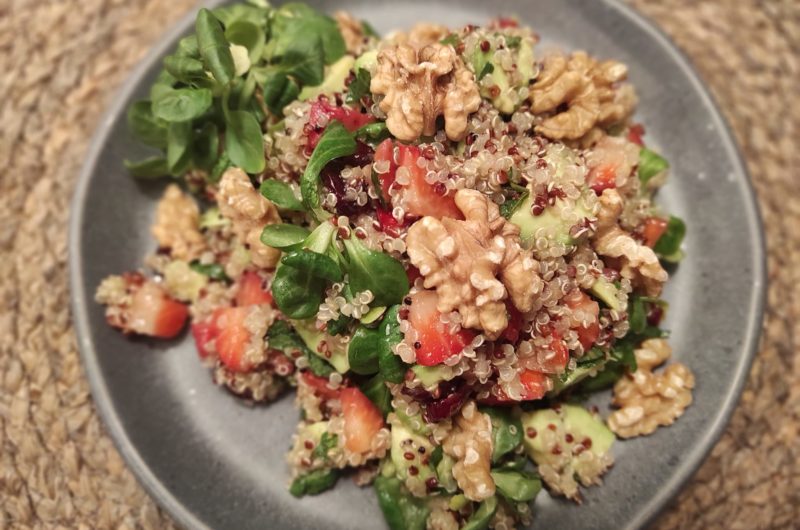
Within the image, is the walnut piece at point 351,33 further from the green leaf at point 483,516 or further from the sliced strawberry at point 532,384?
the green leaf at point 483,516

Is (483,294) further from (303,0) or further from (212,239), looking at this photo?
(303,0)

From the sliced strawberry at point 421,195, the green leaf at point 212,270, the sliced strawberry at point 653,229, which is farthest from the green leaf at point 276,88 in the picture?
the sliced strawberry at point 653,229

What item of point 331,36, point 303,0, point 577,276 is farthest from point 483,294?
point 303,0

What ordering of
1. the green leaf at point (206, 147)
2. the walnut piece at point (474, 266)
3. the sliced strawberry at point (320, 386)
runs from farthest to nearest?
the green leaf at point (206, 147) < the sliced strawberry at point (320, 386) < the walnut piece at point (474, 266)

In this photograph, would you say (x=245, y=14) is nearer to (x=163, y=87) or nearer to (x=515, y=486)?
(x=163, y=87)

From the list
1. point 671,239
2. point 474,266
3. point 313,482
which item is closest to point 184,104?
point 474,266

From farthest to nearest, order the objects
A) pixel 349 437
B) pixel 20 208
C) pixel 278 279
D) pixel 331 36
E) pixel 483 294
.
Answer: pixel 20 208
pixel 331 36
pixel 349 437
pixel 278 279
pixel 483 294

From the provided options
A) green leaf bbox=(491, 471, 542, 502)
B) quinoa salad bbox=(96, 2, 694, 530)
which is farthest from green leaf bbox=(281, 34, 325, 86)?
green leaf bbox=(491, 471, 542, 502)
